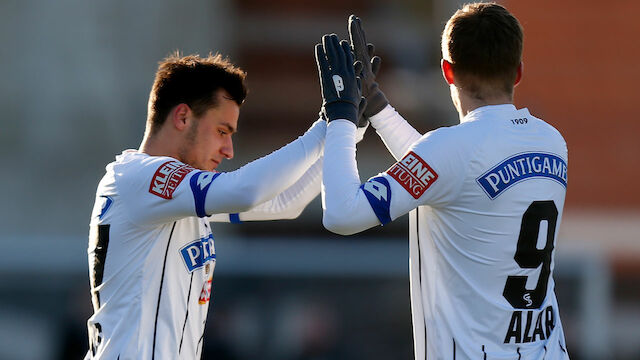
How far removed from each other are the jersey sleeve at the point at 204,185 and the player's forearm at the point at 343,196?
0.27 metres

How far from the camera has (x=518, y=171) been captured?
3.30 metres

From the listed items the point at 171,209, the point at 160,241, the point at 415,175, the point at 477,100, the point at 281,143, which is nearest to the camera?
the point at 415,175

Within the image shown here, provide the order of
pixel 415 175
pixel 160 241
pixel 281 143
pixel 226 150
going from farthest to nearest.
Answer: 1. pixel 281 143
2. pixel 226 150
3. pixel 160 241
4. pixel 415 175

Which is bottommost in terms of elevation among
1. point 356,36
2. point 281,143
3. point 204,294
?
point 204,294

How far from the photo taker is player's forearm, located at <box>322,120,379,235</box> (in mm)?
3197

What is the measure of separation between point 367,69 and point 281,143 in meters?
15.5

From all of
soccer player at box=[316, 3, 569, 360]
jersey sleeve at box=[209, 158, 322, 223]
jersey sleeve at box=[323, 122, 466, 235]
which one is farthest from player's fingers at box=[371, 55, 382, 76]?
jersey sleeve at box=[323, 122, 466, 235]

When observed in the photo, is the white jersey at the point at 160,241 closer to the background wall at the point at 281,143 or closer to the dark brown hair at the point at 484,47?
the dark brown hair at the point at 484,47

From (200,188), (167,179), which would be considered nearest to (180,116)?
(167,179)

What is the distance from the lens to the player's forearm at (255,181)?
3.48 m

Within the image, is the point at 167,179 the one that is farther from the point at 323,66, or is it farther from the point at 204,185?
the point at 323,66

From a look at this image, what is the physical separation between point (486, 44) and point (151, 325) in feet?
5.55

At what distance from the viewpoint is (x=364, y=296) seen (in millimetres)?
9406

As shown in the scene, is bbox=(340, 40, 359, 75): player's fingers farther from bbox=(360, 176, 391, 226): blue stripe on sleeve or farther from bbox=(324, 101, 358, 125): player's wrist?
bbox=(360, 176, 391, 226): blue stripe on sleeve
